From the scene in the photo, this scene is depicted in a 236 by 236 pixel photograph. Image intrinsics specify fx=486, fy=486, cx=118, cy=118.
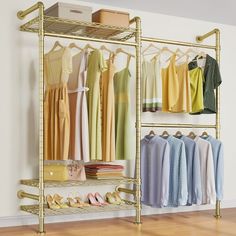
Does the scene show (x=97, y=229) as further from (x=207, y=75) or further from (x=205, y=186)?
(x=207, y=75)

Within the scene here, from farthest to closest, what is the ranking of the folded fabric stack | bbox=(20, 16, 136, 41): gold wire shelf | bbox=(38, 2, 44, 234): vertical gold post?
the folded fabric stack < bbox=(20, 16, 136, 41): gold wire shelf < bbox=(38, 2, 44, 234): vertical gold post

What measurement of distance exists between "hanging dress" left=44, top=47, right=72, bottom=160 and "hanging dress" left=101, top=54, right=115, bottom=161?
38 cm

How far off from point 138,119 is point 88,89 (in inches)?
23.5

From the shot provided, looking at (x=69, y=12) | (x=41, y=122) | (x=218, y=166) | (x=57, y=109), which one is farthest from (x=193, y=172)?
(x=69, y=12)

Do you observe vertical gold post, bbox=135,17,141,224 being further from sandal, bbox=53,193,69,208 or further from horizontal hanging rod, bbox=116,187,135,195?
sandal, bbox=53,193,69,208

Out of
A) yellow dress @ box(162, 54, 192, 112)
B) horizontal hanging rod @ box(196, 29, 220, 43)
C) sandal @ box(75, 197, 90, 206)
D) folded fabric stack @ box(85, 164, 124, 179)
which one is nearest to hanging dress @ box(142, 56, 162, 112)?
yellow dress @ box(162, 54, 192, 112)

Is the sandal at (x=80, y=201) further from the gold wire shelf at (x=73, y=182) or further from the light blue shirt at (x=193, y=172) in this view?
the light blue shirt at (x=193, y=172)

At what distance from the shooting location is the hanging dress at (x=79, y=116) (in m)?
4.19

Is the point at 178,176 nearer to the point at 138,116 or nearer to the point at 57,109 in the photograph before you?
the point at 138,116

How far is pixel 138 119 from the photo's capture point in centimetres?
458

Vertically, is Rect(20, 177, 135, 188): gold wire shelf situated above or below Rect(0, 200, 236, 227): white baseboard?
above

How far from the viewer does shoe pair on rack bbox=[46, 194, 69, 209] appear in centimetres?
428

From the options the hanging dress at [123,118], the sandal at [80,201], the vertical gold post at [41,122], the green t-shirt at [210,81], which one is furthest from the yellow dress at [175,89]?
the vertical gold post at [41,122]

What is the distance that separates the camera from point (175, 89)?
4.84 m
